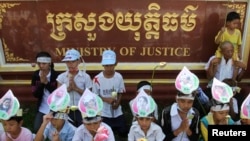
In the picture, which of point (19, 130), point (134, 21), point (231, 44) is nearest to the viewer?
point (19, 130)

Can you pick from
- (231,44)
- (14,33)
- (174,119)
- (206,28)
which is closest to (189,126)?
(174,119)

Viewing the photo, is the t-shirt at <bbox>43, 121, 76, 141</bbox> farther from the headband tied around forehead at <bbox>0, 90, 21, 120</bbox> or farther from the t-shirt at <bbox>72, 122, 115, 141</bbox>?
the headband tied around forehead at <bbox>0, 90, 21, 120</bbox>

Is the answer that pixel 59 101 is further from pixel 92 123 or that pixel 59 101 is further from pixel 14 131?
pixel 14 131

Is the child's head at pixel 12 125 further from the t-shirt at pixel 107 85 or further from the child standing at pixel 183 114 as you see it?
the child standing at pixel 183 114

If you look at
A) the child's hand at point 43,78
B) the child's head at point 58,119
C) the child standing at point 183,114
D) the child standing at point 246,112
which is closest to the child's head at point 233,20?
the child standing at point 183,114

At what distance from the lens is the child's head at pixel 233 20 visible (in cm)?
627

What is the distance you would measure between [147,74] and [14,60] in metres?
2.04

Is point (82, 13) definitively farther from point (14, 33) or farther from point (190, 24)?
point (190, 24)

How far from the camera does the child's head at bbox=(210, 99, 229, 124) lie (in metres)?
4.98

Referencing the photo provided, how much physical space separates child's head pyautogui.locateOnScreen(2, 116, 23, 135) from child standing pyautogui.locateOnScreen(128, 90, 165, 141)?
1266mm

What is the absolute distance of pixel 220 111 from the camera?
196 inches

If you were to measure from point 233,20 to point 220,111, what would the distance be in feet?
5.86

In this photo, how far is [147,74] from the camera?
695 centimetres

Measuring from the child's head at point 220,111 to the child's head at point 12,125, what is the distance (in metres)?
2.17
